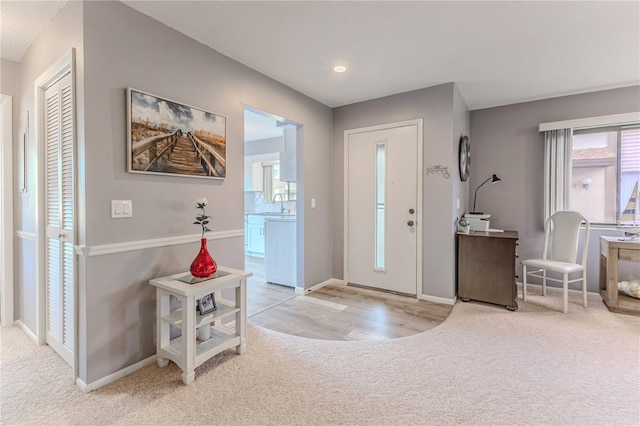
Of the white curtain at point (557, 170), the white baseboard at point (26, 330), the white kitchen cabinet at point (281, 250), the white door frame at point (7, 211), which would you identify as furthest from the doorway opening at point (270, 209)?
the white curtain at point (557, 170)

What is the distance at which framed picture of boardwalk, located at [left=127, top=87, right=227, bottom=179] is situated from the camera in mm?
1994

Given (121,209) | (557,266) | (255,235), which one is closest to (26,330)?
(121,209)

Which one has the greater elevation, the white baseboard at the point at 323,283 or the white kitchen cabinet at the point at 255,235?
the white kitchen cabinet at the point at 255,235

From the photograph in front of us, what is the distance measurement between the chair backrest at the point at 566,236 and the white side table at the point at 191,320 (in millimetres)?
3496

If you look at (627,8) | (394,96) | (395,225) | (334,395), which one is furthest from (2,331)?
(627,8)

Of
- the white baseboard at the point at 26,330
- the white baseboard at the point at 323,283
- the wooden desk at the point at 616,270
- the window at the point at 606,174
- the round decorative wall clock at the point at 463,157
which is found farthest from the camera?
the white baseboard at the point at 323,283

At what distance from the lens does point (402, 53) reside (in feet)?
8.52

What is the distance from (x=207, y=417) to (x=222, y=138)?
2.01m

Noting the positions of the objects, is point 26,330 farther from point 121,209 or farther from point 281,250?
point 281,250

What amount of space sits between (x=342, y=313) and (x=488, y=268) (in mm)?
1659

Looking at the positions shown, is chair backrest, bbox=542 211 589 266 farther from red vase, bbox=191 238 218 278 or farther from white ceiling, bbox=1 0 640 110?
red vase, bbox=191 238 218 278

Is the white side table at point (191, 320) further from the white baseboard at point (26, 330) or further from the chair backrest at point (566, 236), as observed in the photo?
the chair backrest at point (566, 236)

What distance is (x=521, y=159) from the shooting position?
3977 mm

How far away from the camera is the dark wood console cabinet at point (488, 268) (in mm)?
3088
